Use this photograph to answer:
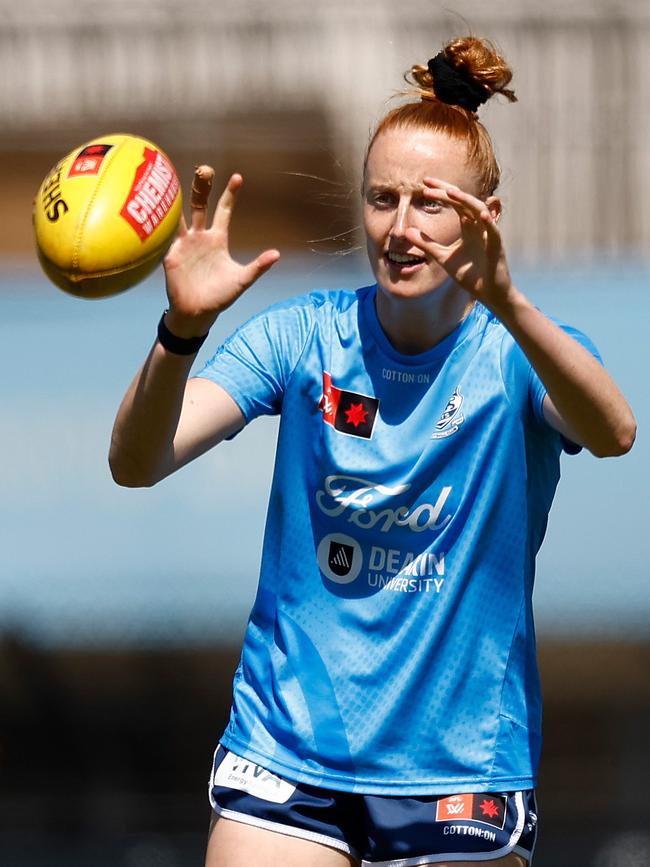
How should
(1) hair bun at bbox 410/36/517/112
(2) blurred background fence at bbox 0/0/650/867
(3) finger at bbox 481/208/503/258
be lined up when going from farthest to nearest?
(2) blurred background fence at bbox 0/0/650/867
(1) hair bun at bbox 410/36/517/112
(3) finger at bbox 481/208/503/258

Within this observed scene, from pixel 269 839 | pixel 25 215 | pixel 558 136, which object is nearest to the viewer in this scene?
pixel 269 839

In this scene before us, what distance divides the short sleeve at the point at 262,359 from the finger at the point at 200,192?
295 millimetres

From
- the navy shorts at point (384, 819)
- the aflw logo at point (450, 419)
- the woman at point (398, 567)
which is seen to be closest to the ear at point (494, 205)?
the woman at point (398, 567)

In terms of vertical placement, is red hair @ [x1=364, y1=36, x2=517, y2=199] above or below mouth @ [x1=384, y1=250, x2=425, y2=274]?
above

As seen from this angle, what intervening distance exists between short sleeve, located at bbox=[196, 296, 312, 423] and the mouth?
0.73ft

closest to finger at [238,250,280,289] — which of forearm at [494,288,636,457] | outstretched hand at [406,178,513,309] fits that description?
outstretched hand at [406,178,513,309]

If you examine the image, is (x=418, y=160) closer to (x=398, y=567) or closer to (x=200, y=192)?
(x=200, y=192)

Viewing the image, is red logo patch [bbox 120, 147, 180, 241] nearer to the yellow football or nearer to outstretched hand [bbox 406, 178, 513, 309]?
the yellow football

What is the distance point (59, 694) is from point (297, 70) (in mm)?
3081

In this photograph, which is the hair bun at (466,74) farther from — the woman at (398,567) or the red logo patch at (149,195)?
the red logo patch at (149,195)

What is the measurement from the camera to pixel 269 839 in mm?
2209

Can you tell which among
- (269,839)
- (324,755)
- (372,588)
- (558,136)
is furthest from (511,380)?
(558,136)

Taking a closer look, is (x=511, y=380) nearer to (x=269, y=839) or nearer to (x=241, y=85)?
(x=269, y=839)

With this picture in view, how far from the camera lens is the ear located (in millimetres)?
2379
